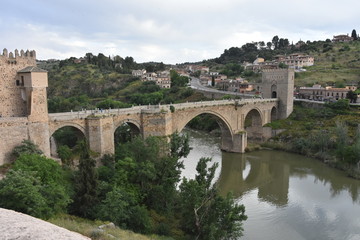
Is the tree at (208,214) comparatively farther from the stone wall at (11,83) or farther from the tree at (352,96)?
the tree at (352,96)

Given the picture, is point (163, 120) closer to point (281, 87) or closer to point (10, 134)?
point (10, 134)

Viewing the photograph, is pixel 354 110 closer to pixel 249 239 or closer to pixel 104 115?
pixel 249 239

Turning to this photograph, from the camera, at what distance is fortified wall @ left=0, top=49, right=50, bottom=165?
14164mm

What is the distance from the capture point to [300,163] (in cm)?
2567

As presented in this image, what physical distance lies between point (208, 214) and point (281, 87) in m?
26.3

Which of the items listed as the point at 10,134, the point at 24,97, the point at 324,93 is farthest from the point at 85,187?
the point at 324,93

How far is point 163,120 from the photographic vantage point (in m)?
20.5

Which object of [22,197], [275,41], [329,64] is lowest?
[22,197]

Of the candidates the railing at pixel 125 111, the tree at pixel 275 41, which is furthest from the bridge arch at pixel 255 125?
the tree at pixel 275 41

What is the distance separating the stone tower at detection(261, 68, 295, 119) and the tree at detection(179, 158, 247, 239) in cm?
2495

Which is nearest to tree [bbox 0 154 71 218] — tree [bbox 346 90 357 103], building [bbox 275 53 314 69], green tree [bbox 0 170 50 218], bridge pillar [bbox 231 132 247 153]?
green tree [bbox 0 170 50 218]

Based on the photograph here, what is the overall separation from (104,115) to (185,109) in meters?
8.42

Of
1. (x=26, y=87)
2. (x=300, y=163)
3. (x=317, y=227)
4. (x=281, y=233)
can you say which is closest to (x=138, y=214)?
(x=281, y=233)

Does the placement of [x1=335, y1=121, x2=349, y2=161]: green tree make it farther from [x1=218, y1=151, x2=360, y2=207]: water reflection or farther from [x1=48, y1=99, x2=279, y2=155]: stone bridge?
[x1=48, y1=99, x2=279, y2=155]: stone bridge
